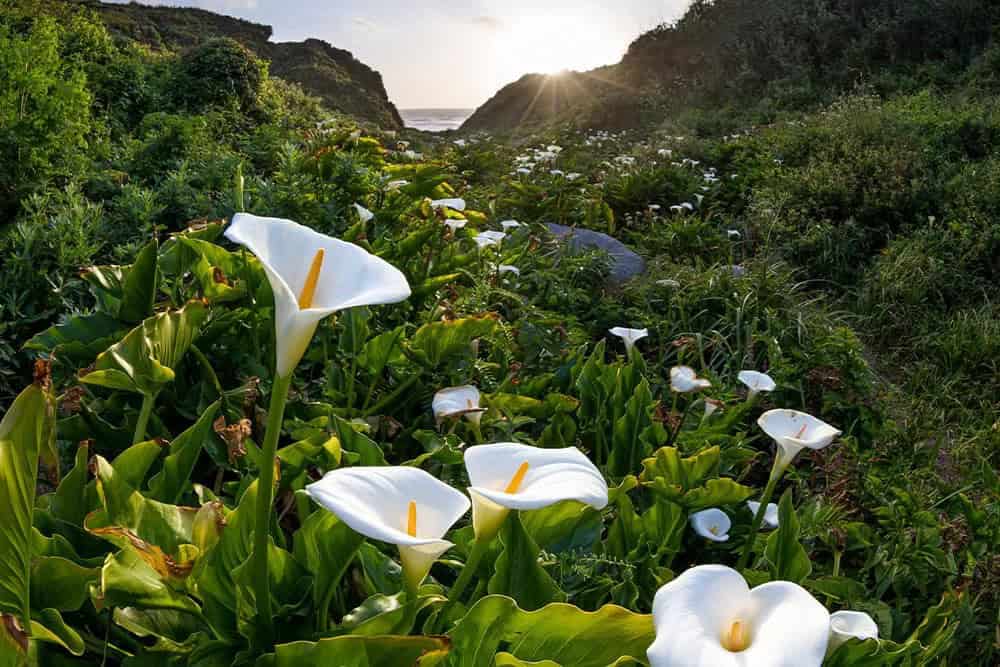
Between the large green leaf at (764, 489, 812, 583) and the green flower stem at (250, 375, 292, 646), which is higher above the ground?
the green flower stem at (250, 375, 292, 646)

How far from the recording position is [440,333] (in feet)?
6.57

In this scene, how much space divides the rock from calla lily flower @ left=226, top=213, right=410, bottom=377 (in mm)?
3317

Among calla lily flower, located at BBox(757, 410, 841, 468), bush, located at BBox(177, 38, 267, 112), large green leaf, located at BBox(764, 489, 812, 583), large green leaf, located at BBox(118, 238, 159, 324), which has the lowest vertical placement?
large green leaf, located at BBox(764, 489, 812, 583)

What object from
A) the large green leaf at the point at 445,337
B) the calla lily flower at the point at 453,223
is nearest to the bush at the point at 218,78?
the calla lily flower at the point at 453,223

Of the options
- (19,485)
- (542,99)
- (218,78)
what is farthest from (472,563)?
(542,99)

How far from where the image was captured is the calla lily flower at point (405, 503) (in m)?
0.78

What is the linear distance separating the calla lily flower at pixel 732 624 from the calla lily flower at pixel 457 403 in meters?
0.93

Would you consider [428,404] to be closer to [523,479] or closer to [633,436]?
[633,436]

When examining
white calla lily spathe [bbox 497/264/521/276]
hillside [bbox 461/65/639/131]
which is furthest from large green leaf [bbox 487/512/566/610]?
hillside [bbox 461/65/639/131]

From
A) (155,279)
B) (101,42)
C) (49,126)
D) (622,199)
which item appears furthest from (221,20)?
(155,279)

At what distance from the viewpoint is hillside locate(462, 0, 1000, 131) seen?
1177cm

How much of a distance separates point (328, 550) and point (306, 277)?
20.1 inches

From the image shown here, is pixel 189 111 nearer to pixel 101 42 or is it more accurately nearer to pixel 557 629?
pixel 101 42

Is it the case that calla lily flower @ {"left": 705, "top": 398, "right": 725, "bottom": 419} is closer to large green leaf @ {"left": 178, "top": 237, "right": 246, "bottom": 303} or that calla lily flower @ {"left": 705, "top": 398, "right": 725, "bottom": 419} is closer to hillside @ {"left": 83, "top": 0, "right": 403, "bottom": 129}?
large green leaf @ {"left": 178, "top": 237, "right": 246, "bottom": 303}
